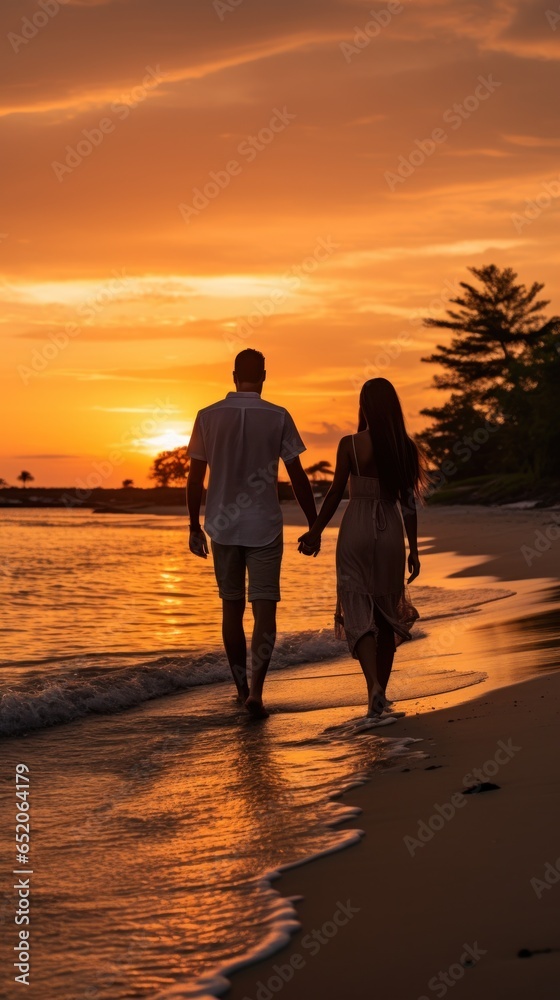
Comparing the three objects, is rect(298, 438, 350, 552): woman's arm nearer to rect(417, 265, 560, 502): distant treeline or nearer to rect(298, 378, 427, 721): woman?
rect(298, 378, 427, 721): woman

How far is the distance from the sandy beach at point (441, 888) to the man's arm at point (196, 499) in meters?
2.25

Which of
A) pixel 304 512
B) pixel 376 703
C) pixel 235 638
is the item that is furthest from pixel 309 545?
pixel 376 703

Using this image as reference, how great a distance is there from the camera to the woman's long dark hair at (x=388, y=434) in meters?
5.88

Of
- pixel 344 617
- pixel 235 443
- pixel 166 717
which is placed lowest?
pixel 166 717

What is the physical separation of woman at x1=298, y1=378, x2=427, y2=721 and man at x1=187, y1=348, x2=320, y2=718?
1.20 feet

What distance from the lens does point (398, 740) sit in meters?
5.09

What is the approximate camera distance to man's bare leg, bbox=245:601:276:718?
249 inches

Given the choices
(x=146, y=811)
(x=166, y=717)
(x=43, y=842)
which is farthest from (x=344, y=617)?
(x=43, y=842)

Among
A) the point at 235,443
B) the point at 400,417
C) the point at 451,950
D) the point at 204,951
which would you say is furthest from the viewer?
the point at 235,443

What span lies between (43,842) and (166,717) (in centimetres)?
275

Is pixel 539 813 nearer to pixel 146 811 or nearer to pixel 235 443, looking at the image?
pixel 146 811

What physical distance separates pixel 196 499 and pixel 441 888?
155 inches

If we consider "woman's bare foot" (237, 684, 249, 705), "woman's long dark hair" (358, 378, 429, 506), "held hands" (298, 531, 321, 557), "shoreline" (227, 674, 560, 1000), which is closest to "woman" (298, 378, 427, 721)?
"woman's long dark hair" (358, 378, 429, 506)

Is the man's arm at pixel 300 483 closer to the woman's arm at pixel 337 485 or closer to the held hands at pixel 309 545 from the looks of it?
the held hands at pixel 309 545
